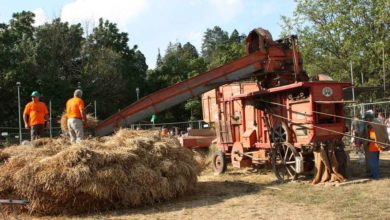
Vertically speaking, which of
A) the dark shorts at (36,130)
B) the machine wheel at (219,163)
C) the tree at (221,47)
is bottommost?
the machine wheel at (219,163)

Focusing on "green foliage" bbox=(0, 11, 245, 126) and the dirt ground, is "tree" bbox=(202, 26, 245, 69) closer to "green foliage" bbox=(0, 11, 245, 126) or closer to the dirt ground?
"green foliage" bbox=(0, 11, 245, 126)

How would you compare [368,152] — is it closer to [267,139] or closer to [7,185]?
[267,139]

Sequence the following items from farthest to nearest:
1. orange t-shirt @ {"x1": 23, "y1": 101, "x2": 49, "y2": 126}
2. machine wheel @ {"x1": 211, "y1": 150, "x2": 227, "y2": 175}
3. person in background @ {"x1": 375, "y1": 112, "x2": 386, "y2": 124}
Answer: machine wheel @ {"x1": 211, "y1": 150, "x2": 227, "y2": 175}
person in background @ {"x1": 375, "y1": 112, "x2": 386, "y2": 124}
orange t-shirt @ {"x1": 23, "y1": 101, "x2": 49, "y2": 126}

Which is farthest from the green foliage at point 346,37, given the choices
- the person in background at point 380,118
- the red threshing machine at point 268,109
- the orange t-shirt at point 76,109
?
the orange t-shirt at point 76,109

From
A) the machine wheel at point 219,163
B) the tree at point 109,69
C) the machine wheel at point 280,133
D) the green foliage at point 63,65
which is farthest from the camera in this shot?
the tree at point 109,69

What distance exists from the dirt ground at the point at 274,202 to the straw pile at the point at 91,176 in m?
0.27

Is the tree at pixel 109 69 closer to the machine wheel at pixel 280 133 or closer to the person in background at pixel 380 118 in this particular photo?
the person in background at pixel 380 118

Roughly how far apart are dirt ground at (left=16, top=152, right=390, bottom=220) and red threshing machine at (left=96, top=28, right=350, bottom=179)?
3.20 ft

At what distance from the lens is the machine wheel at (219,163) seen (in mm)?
13219

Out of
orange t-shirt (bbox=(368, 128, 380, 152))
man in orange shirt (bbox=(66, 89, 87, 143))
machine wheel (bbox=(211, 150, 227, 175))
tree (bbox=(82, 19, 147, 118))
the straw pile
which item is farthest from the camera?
tree (bbox=(82, 19, 147, 118))

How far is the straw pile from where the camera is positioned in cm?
821

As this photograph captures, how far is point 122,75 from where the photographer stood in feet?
147

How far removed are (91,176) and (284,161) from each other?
4976 mm

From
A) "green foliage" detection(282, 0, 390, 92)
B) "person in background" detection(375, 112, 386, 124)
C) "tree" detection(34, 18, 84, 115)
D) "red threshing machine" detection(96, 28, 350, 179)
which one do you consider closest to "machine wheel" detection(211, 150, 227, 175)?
"red threshing machine" detection(96, 28, 350, 179)
